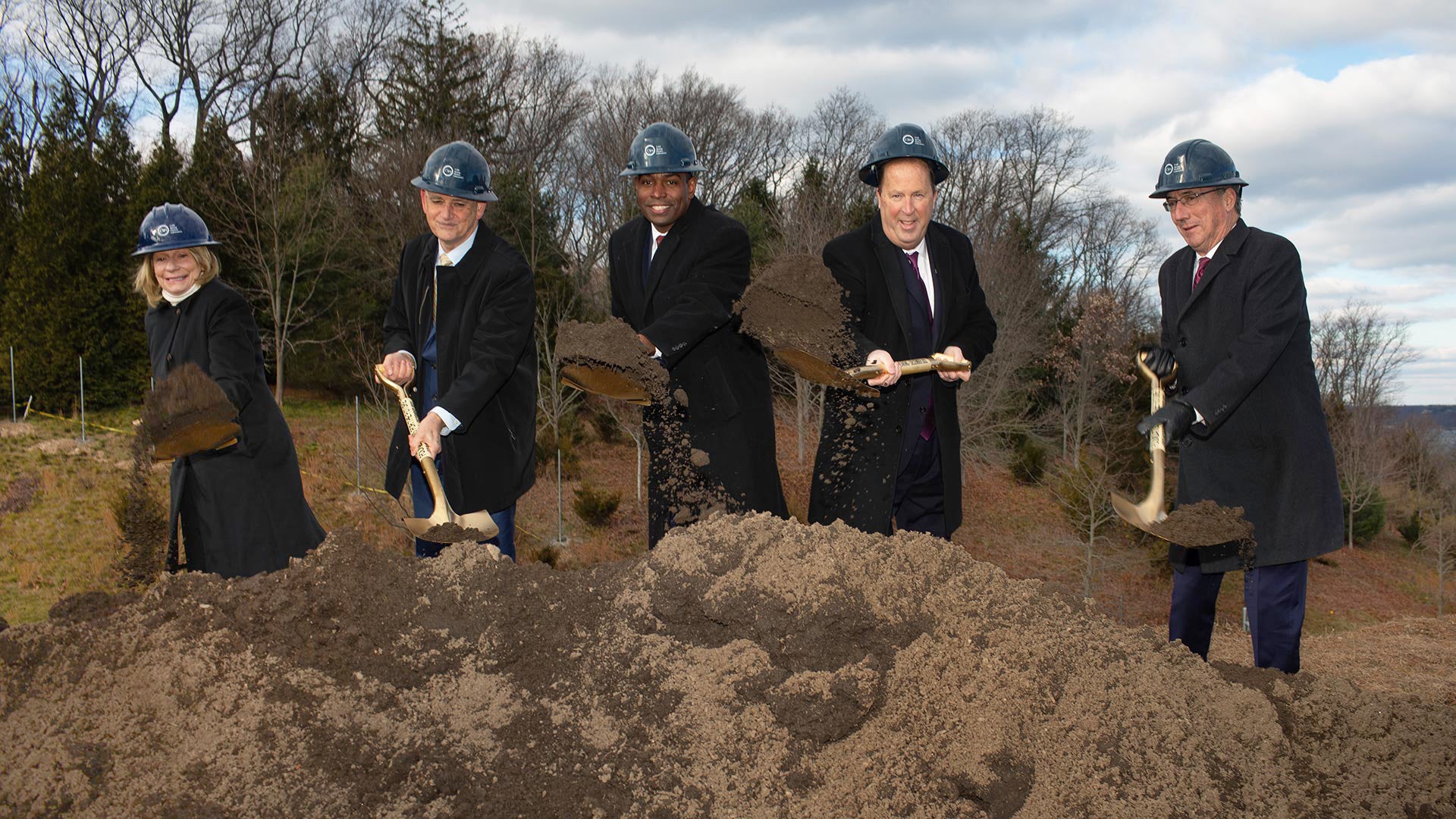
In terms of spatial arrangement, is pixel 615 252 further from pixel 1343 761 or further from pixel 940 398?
pixel 1343 761

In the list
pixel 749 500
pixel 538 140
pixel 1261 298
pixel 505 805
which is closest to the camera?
pixel 505 805

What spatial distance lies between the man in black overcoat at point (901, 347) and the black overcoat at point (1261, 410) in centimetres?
71

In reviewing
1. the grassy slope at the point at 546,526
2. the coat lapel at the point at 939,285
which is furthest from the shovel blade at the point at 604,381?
the grassy slope at the point at 546,526

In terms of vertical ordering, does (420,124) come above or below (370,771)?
above

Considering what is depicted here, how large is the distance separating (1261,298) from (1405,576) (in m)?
20.4

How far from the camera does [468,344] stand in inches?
128

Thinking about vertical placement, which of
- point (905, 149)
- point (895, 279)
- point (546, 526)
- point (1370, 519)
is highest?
point (905, 149)

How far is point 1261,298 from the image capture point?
290 centimetres

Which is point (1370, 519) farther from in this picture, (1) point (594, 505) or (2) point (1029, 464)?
(1) point (594, 505)

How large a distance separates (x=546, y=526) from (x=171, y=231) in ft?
30.0

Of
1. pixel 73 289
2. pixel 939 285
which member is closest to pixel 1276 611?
pixel 939 285

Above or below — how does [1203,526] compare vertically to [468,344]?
below

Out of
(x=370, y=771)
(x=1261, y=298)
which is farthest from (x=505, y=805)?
(x=1261, y=298)

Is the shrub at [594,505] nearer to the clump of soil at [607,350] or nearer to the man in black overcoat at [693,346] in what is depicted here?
the man in black overcoat at [693,346]
